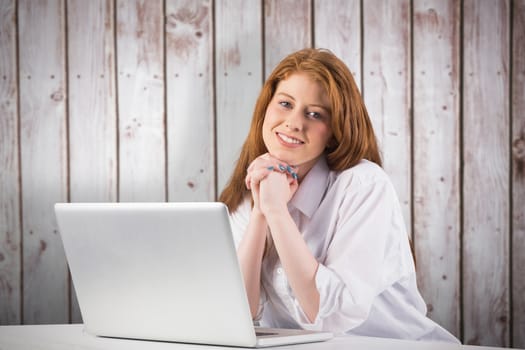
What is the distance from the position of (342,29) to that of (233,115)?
0.42 m

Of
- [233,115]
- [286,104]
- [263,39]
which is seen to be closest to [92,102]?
[233,115]

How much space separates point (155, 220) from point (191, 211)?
0.07 metres

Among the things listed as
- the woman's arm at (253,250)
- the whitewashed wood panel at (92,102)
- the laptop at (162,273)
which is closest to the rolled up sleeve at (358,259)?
the woman's arm at (253,250)

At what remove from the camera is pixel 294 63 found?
1.62 meters


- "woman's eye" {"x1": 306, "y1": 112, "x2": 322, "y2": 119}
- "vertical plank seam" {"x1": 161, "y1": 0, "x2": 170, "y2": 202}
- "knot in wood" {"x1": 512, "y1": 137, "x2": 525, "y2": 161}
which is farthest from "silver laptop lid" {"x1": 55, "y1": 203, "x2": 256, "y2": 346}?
"knot in wood" {"x1": 512, "y1": 137, "x2": 525, "y2": 161}

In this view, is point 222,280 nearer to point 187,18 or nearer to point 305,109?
point 305,109

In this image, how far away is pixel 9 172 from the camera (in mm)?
1995

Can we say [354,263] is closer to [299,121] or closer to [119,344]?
[299,121]

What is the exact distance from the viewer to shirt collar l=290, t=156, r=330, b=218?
1562mm

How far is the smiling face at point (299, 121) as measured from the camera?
62.4 inches

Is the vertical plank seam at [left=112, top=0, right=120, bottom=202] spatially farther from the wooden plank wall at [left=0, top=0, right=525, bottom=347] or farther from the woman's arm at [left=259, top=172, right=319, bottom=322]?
the woman's arm at [left=259, top=172, right=319, bottom=322]

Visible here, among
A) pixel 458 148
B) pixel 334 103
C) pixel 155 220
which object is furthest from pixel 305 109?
pixel 155 220

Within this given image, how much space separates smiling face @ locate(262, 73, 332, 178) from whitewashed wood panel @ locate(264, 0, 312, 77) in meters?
0.34

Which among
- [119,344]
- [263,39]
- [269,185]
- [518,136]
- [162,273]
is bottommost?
[119,344]
